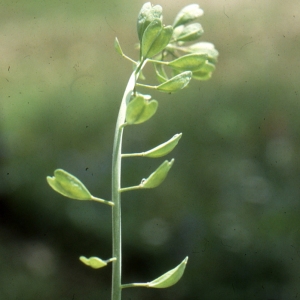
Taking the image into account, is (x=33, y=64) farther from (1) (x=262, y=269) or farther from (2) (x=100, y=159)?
(1) (x=262, y=269)

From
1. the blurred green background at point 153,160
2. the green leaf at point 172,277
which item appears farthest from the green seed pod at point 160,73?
the blurred green background at point 153,160

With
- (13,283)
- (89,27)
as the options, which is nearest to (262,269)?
(13,283)

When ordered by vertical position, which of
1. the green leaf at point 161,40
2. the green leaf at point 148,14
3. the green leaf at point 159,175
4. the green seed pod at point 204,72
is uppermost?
the green leaf at point 148,14

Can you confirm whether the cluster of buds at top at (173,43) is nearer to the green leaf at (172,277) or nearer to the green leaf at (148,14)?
the green leaf at (148,14)

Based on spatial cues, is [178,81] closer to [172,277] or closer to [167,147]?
[167,147]

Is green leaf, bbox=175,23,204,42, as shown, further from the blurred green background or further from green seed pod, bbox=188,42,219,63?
the blurred green background

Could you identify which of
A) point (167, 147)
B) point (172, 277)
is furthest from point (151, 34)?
point (172, 277)
